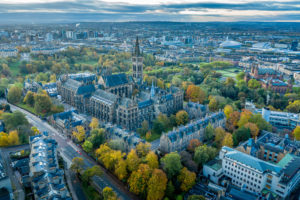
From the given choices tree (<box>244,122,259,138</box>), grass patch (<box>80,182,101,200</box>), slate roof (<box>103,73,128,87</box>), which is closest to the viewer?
grass patch (<box>80,182,101,200</box>)

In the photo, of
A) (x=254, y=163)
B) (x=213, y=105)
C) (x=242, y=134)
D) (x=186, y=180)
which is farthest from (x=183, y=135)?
(x=213, y=105)

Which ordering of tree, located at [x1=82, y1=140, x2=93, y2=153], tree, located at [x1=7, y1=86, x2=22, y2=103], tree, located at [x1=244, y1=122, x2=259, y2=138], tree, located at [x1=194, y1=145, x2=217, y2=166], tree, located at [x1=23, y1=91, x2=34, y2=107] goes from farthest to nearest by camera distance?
tree, located at [x1=7, y1=86, x2=22, y2=103]
tree, located at [x1=23, y1=91, x2=34, y2=107]
tree, located at [x1=244, y1=122, x2=259, y2=138]
tree, located at [x1=82, y1=140, x2=93, y2=153]
tree, located at [x1=194, y1=145, x2=217, y2=166]

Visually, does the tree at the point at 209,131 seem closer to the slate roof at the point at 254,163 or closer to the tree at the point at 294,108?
the slate roof at the point at 254,163

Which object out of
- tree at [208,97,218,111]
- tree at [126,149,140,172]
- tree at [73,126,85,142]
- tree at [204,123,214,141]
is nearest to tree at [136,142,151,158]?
tree at [126,149,140,172]

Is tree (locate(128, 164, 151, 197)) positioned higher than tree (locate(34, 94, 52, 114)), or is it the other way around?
tree (locate(34, 94, 52, 114))

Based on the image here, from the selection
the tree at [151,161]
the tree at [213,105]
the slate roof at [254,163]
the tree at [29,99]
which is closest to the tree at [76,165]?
the tree at [151,161]

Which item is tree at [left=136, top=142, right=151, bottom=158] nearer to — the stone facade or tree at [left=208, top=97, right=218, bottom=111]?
the stone facade

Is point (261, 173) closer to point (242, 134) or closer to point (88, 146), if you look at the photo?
point (242, 134)
